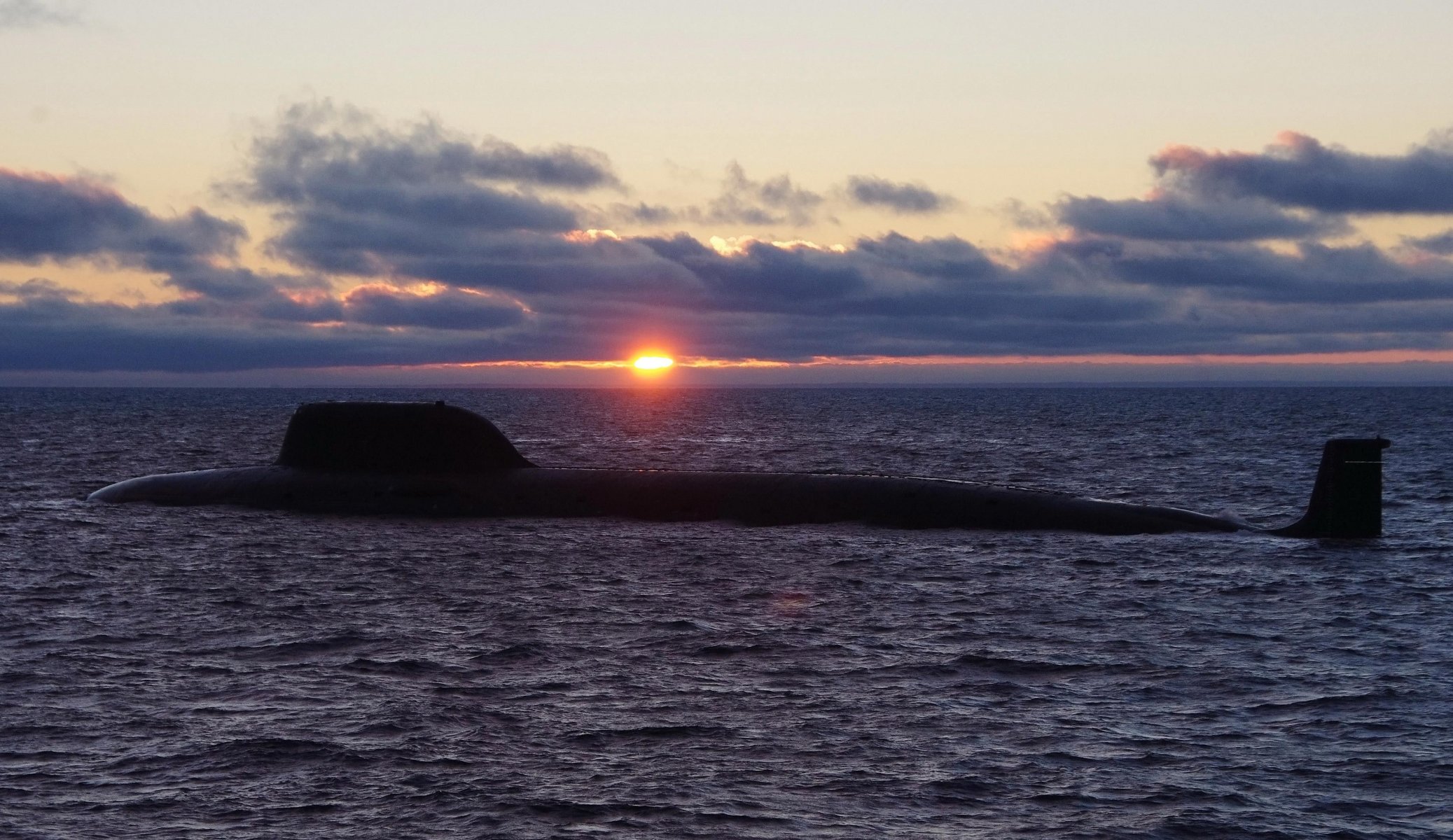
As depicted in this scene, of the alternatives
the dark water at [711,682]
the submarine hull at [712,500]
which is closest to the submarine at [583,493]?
the submarine hull at [712,500]

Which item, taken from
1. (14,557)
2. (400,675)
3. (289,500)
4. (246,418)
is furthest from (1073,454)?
(246,418)

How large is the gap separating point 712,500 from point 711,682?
20.5 meters

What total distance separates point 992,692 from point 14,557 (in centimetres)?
2590

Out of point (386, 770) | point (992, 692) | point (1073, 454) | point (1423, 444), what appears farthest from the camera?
point (1423, 444)

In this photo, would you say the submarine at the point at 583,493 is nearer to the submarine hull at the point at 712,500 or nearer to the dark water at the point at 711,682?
the submarine hull at the point at 712,500

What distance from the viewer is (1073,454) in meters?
89.6

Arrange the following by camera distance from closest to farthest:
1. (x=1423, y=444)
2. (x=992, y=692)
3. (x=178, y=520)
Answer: (x=992, y=692), (x=178, y=520), (x=1423, y=444)

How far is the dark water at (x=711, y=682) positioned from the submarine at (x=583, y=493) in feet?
3.57

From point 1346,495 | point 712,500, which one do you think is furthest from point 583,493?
point 1346,495

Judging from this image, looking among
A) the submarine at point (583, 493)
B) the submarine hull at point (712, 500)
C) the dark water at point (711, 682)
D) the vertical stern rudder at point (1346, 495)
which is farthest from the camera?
the submarine hull at point (712, 500)

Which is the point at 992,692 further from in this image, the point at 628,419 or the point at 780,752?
the point at 628,419

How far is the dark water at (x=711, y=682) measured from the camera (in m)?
14.5

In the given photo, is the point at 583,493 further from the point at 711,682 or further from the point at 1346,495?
the point at 711,682

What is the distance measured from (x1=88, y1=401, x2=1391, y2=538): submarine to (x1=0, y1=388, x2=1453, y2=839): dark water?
1.09 meters
